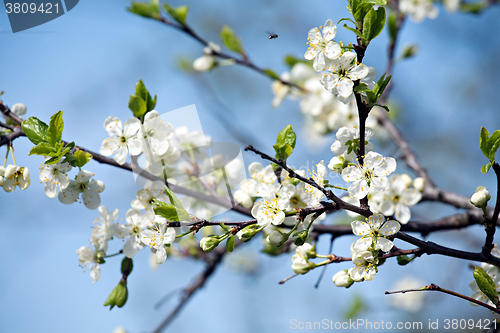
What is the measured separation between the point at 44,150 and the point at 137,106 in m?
0.37

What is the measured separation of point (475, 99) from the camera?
6.98 meters

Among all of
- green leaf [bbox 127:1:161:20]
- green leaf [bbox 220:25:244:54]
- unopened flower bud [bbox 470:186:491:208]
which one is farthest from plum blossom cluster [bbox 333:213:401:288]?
green leaf [bbox 127:1:161:20]

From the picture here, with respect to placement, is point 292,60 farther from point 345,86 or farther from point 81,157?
point 81,157

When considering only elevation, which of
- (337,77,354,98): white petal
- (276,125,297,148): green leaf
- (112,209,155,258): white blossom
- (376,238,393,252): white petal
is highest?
(337,77,354,98): white petal

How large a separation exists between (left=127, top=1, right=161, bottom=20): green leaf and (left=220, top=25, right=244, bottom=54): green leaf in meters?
0.43

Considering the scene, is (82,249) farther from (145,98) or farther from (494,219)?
(494,219)

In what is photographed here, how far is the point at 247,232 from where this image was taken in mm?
1246

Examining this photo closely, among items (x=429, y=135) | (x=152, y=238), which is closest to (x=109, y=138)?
(x=152, y=238)

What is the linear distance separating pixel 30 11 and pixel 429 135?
6415 mm

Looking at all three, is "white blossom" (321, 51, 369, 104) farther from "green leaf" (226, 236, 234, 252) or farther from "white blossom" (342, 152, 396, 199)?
"green leaf" (226, 236, 234, 252)

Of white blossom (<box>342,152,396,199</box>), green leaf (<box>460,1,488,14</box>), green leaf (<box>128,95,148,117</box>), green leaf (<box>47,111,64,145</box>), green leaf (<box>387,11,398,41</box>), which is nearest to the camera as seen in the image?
white blossom (<box>342,152,396,199</box>)

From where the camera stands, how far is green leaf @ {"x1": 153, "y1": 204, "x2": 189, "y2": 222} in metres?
1.23

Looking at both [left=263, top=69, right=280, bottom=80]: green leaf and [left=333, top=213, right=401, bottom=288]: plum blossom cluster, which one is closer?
[left=333, top=213, right=401, bottom=288]: plum blossom cluster

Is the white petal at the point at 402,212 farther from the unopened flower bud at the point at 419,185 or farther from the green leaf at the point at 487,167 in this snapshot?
the green leaf at the point at 487,167
